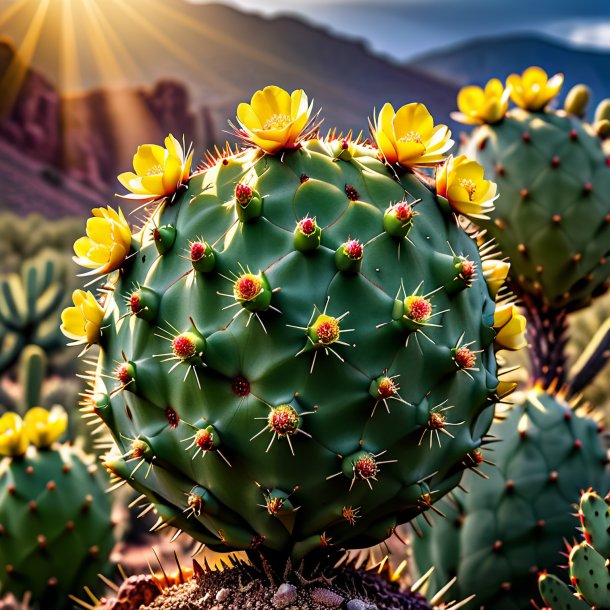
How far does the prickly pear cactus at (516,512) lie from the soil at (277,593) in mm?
494

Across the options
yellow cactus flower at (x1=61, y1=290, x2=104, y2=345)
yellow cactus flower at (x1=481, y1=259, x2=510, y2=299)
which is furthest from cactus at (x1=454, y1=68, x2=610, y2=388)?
yellow cactus flower at (x1=61, y1=290, x2=104, y2=345)

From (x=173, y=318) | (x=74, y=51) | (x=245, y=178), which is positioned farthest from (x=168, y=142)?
(x=74, y=51)

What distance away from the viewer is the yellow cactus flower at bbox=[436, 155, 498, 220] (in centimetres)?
127

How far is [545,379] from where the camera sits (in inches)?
96.4

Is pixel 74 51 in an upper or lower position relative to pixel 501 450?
lower

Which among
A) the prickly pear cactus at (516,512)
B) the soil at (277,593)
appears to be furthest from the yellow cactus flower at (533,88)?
the soil at (277,593)

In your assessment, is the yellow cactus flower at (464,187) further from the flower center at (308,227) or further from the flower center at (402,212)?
the flower center at (308,227)

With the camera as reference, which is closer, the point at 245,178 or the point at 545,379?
the point at 245,178

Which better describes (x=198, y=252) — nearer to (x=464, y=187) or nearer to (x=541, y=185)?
(x=464, y=187)

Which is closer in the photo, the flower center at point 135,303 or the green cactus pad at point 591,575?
the flower center at point 135,303

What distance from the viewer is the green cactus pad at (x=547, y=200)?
2.15 meters

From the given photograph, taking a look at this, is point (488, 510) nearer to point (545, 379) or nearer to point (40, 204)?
point (545, 379)

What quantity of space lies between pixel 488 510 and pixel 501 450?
15cm

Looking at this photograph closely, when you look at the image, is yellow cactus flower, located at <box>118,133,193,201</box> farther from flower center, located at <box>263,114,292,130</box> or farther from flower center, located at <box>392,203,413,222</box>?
flower center, located at <box>392,203,413,222</box>
